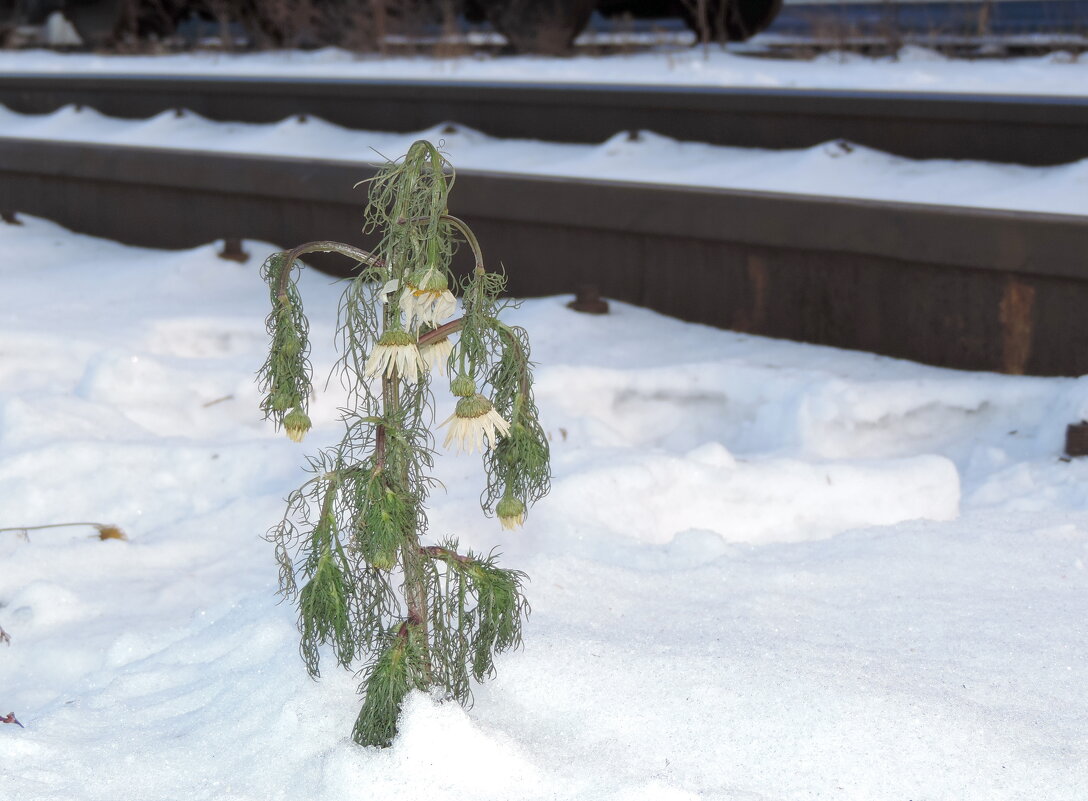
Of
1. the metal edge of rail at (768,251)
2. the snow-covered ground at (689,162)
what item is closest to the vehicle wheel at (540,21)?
the snow-covered ground at (689,162)

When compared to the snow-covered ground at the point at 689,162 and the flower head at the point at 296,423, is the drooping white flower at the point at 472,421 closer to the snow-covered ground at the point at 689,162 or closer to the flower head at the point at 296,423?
the flower head at the point at 296,423

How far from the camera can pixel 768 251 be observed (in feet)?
14.0

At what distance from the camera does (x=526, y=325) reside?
14.8 feet

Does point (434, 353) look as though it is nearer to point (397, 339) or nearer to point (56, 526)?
point (397, 339)

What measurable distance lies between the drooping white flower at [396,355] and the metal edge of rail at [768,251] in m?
2.51

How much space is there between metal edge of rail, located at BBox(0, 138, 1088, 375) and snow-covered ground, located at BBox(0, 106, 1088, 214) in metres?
0.24

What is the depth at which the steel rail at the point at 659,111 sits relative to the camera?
4.56m

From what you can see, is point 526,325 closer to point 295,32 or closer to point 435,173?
point 435,173

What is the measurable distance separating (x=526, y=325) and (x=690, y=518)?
158 centimetres

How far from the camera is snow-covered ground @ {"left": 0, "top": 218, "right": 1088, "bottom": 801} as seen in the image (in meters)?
1.98

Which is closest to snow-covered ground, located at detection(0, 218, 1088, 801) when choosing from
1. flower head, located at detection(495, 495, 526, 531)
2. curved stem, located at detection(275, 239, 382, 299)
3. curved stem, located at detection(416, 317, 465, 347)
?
flower head, located at detection(495, 495, 526, 531)

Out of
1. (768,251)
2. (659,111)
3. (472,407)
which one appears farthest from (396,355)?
(659,111)

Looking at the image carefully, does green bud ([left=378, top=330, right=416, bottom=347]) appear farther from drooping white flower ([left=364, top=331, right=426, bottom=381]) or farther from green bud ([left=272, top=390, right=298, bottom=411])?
green bud ([left=272, top=390, right=298, bottom=411])

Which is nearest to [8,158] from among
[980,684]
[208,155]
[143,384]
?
[208,155]
